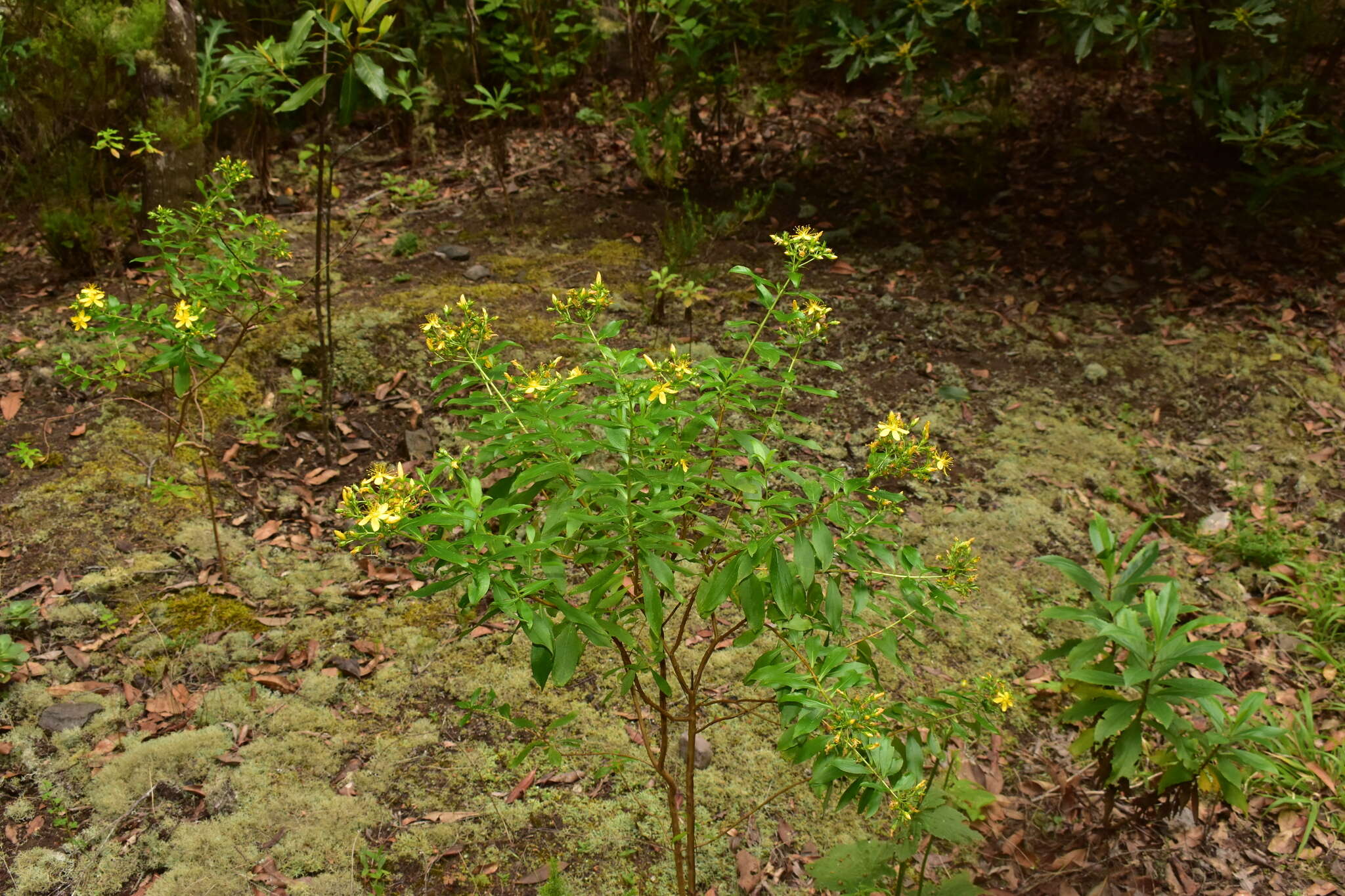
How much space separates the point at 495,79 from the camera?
5863mm

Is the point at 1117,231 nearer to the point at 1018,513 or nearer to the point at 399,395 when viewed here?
the point at 1018,513

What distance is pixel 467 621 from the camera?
2578 millimetres

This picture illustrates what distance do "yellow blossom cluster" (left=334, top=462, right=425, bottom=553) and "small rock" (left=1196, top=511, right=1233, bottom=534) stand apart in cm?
328

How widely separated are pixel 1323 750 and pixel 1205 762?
971mm

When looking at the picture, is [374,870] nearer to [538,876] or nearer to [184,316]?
[538,876]

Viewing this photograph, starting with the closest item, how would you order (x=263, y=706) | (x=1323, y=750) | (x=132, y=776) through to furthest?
1. (x=132, y=776)
2. (x=263, y=706)
3. (x=1323, y=750)

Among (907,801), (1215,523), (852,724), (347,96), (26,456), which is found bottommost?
(1215,523)

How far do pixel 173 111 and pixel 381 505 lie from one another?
11.5 ft

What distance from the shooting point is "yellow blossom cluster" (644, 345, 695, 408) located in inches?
54.1

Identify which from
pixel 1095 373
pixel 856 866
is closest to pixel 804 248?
pixel 856 866

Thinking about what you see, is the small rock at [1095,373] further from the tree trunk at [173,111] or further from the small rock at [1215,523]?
the tree trunk at [173,111]

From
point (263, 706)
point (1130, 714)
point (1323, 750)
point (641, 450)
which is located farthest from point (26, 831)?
point (1323, 750)

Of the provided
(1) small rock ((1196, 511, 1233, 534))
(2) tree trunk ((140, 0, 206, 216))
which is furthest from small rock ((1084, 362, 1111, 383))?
(2) tree trunk ((140, 0, 206, 216))

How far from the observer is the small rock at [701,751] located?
2383mm
